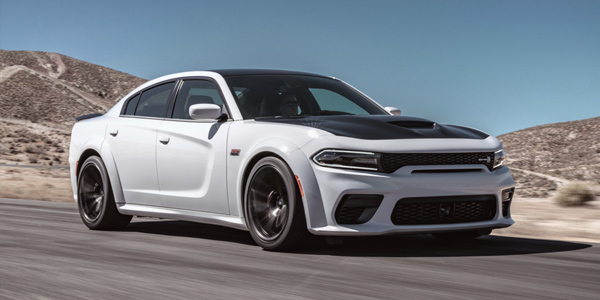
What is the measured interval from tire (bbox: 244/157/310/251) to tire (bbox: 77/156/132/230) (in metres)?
2.42

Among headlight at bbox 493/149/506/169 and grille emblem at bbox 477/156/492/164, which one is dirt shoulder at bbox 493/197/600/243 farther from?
grille emblem at bbox 477/156/492/164

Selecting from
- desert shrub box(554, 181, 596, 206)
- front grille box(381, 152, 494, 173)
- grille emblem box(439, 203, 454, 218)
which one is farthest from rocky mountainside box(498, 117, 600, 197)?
grille emblem box(439, 203, 454, 218)

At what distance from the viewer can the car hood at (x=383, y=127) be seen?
19.6 ft

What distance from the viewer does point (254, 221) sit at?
6355 mm

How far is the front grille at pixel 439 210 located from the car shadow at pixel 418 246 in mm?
268

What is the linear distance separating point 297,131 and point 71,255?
1985mm

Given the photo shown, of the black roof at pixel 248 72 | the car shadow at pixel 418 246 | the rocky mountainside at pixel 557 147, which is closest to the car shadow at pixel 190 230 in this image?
the car shadow at pixel 418 246

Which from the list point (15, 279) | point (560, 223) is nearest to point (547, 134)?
point (560, 223)

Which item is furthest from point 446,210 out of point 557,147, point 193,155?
point 557,147

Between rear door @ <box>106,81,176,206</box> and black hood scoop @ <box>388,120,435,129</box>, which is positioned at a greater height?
black hood scoop @ <box>388,120,435,129</box>

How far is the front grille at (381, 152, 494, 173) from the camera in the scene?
5.77m

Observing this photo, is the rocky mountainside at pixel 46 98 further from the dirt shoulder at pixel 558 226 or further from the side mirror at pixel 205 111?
the side mirror at pixel 205 111

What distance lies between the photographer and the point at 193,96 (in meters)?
7.59

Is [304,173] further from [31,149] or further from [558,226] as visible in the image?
[31,149]
